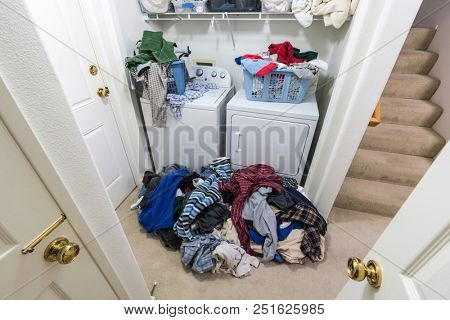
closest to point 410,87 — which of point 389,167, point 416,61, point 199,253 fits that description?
point 416,61

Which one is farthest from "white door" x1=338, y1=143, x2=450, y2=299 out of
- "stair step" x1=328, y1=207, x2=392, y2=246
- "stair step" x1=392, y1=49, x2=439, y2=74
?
"stair step" x1=392, y1=49, x2=439, y2=74

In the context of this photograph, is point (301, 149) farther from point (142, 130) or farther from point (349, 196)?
point (142, 130)

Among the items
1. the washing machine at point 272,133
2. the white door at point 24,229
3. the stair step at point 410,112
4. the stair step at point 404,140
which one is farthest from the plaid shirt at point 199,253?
the stair step at point 410,112

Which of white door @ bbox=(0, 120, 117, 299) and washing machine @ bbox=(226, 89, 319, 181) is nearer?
white door @ bbox=(0, 120, 117, 299)

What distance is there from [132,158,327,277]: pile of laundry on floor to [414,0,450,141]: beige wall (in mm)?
1504

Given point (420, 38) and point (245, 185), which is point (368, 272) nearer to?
point (245, 185)

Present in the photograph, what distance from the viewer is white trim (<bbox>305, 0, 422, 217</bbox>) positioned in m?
0.95

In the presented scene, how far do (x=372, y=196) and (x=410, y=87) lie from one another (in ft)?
4.09

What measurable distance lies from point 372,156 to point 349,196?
1.43 feet

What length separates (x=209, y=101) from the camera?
5.41 feet

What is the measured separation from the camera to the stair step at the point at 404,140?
6.12ft

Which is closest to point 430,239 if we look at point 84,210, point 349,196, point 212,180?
point 84,210

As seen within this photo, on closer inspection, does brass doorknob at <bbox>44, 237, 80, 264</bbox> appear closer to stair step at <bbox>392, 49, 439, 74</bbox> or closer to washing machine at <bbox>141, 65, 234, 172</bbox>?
washing machine at <bbox>141, 65, 234, 172</bbox>

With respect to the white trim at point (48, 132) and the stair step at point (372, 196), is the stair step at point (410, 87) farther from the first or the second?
the white trim at point (48, 132)
